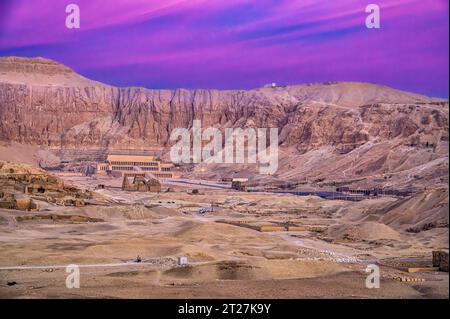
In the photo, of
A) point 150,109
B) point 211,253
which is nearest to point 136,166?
point 150,109

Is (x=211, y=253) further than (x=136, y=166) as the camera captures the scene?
No

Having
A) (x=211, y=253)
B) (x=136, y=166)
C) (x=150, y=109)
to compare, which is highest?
(x=150, y=109)

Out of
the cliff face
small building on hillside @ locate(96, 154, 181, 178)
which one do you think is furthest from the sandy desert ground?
the cliff face

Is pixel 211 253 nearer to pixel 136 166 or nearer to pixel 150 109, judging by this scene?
pixel 136 166

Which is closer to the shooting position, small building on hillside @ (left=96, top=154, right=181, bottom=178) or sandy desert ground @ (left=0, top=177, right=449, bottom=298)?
sandy desert ground @ (left=0, top=177, right=449, bottom=298)

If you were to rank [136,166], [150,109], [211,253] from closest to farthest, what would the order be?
[211,253] → [136,166] → [150,109]

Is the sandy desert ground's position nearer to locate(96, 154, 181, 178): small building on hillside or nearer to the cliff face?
locate(96, 154, 181, 178): small building on hillside

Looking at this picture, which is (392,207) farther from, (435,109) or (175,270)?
(435,109)
